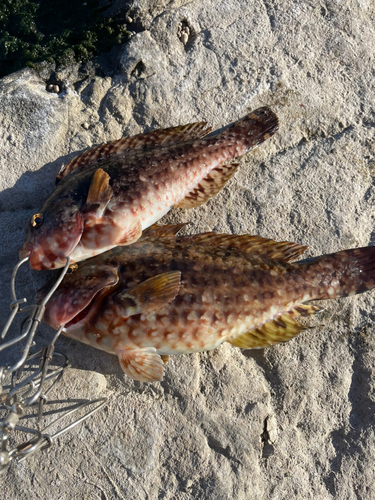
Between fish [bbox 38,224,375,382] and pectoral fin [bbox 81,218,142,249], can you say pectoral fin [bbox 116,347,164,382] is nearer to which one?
fish [bbox 38,224,375,382]

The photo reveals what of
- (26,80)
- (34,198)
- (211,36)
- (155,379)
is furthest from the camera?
(211,36)

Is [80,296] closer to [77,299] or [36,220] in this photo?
[77,299]

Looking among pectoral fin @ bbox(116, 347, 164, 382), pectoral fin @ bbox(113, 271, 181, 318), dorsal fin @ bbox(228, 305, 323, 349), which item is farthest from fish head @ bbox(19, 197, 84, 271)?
dorsal fin @ bbox(228, 305, 323, 349)

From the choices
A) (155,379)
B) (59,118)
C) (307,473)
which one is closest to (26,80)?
(59,118)

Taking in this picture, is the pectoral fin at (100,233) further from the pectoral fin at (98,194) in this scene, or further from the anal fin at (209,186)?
the anal fin at (209,186)

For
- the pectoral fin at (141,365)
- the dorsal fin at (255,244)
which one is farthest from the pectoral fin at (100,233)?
the pectoral fin at (141,365)

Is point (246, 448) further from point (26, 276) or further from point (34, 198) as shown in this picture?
point (34, 198)

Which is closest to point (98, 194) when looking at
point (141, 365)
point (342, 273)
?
point (141, 365)
